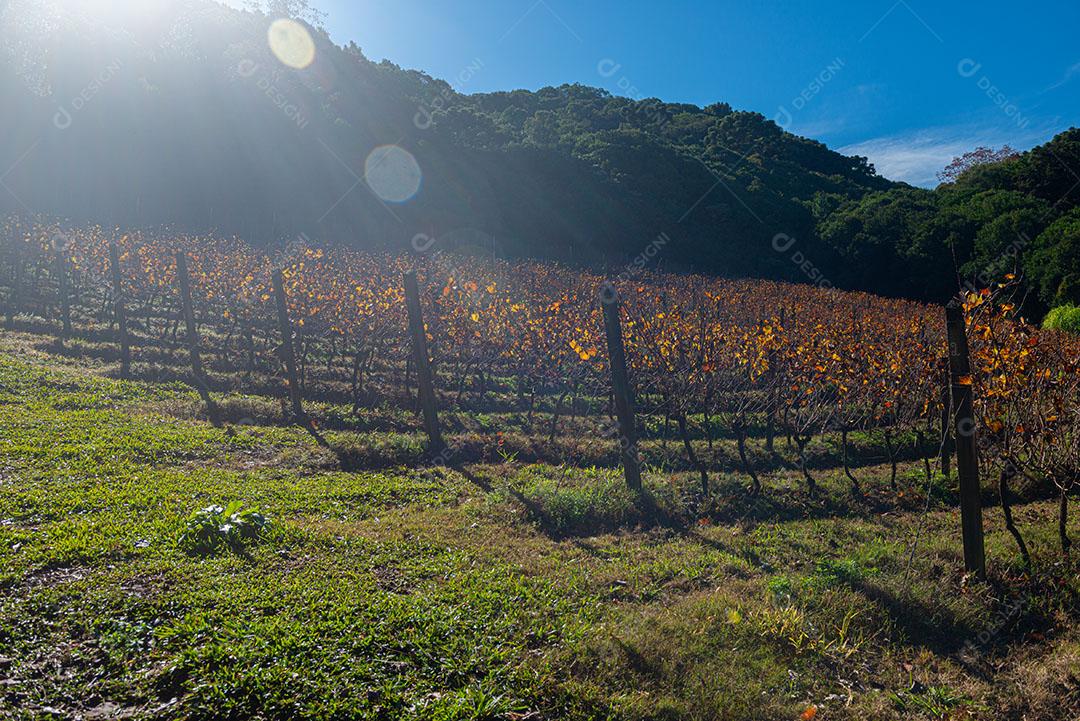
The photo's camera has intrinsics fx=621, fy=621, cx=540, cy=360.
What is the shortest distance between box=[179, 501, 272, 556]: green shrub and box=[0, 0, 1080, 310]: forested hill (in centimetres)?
2851

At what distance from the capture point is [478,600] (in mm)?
5191

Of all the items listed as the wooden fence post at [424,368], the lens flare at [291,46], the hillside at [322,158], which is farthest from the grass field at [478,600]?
the lens flare at [291,46]

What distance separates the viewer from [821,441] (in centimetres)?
1309

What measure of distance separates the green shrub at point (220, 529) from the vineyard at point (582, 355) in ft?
18.5

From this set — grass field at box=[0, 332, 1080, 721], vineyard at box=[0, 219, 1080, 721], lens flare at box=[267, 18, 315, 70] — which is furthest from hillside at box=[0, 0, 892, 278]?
grass field at box=[0, 332, 1080, 721]

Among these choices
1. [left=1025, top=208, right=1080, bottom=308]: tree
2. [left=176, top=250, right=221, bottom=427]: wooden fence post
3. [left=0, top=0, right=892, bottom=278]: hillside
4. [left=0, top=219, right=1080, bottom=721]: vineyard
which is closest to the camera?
[left=0, top=219, right=1080, bottom=721]: vineyard

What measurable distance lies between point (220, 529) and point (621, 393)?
497 centimetres

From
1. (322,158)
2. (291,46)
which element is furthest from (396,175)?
(291,46)

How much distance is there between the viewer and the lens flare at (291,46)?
4591 centimetres

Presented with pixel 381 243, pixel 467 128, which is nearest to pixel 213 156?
pixel 381 243

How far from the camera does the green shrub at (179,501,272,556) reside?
18.0 feet

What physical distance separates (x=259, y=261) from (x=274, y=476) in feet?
44.9

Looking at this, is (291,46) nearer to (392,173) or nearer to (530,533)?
(392,173)

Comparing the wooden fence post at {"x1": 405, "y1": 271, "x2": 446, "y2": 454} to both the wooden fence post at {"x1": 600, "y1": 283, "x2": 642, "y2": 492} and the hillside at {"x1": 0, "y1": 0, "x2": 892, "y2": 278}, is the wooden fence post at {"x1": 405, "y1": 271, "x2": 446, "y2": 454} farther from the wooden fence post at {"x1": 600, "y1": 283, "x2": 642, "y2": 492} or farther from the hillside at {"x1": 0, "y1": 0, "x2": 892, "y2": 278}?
the hillside at {"x1": 0, "y1": 0, "x2": 892, "y2": 278}
